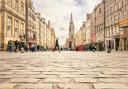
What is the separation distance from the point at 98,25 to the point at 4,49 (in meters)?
42.2

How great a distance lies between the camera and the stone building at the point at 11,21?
3831 centimetres

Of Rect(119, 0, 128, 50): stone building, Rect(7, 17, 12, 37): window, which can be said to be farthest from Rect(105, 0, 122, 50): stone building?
Rect(7, 17, 12, 37): window

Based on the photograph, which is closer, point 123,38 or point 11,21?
point 11,21

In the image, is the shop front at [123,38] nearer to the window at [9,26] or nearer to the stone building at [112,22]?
the stone building at [112,22]

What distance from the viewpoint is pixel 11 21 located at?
141 feet

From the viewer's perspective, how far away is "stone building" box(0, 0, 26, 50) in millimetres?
38312

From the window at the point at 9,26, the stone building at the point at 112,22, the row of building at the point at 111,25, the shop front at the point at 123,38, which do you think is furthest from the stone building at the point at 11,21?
the stone building at the point at 112,22

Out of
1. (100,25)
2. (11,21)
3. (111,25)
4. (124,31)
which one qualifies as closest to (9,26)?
(11,21)

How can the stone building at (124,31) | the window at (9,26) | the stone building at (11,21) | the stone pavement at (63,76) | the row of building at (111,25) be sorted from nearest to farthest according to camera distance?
1. the stone pavement at (63,76)
2. the stone building at (11,21)
3. the window at (9,26)
4. the stone building at (124,31)
5. the row of building at (111,25)

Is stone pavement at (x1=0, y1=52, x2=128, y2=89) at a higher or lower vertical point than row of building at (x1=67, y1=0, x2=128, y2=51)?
lower

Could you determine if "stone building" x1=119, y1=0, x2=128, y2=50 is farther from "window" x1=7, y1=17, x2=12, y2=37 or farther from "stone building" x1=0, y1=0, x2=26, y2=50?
"window" x1=7, y1=17, x2=12, y2=37

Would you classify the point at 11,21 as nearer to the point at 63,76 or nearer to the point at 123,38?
the point at 123,38

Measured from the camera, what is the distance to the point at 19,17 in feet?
158

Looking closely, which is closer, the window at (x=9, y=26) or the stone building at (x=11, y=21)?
the stone building at (x=11, y=21)
